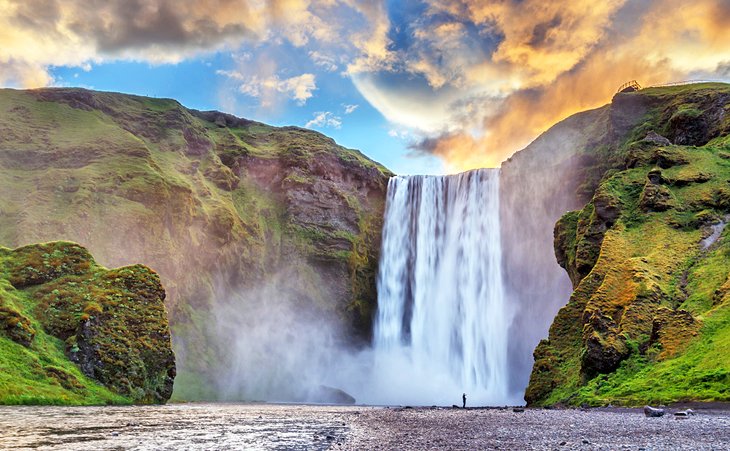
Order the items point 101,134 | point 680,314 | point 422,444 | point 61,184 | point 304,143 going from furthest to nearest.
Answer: point 304,143
point 101,134
point 61,184
point 680,314
point 422,444

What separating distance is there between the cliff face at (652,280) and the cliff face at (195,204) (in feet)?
133

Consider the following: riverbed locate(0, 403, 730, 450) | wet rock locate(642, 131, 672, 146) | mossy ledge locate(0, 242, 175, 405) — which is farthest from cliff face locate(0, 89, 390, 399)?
riverbed locate(0, 403, 730, 450)

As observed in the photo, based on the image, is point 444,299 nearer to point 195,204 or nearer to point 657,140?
point 657,140

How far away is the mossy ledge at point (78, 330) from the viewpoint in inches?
1250

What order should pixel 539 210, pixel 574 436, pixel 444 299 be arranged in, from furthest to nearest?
pixel 539 210, pixel 444 299, pixel 574 436

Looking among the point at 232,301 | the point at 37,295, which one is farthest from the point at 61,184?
the point at 37,295

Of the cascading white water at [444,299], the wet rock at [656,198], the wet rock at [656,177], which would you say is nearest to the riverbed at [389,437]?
the wet rock at [656,198]

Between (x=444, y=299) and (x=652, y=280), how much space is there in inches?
1537

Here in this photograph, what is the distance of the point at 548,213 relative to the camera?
71938 millimetres

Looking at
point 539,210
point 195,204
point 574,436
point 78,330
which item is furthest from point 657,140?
point 195,204

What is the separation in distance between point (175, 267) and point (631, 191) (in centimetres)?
5367

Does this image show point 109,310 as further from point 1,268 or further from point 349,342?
point 349,342

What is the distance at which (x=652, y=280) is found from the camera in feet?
113

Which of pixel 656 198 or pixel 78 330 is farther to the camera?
pixel 656 198
